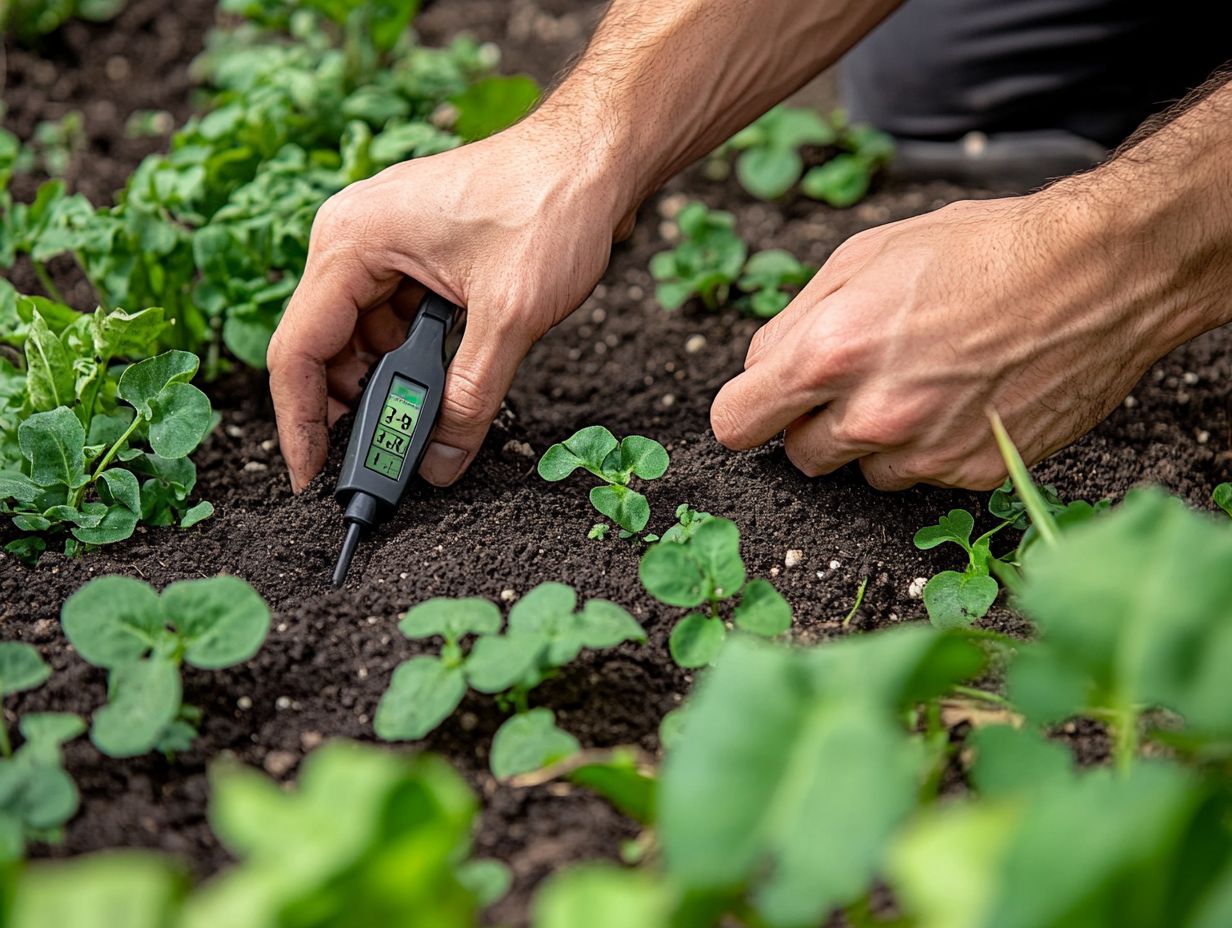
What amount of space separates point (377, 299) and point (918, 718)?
0.77m

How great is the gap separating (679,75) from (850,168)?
64cm

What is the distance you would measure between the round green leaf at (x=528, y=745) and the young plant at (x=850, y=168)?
1386mm

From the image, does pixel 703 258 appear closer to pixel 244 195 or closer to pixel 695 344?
pixel 695 344

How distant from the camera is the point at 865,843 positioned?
0.60m

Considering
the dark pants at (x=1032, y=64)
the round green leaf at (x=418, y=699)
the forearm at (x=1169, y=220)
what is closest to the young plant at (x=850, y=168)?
the dark pants at (x=1032, y=64)

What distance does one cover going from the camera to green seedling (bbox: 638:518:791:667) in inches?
39.2

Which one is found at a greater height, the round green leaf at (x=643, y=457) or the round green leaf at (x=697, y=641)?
the round green leaf at (x=697, y=641)

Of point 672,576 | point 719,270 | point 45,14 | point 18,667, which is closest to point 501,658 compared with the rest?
point 672,576

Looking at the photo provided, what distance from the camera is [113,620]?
905 millimetres

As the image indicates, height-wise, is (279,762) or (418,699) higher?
(418,699)

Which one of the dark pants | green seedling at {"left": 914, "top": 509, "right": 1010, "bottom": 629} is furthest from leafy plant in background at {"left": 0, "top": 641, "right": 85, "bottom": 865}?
the dark pants

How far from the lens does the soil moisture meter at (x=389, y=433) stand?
1.28 meters

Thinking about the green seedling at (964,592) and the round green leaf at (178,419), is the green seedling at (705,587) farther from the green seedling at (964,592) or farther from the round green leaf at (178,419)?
the round green leaf at (178,419)

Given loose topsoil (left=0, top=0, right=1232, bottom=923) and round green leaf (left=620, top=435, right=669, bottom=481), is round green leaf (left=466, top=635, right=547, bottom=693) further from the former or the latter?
round green leaf (left=620, top=435, right=669, bottom=481)
